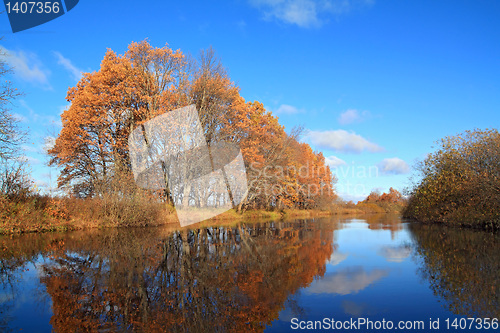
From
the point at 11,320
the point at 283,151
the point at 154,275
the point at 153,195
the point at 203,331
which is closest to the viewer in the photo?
the point at 203,331

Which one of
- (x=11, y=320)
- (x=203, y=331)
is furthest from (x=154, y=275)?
(x=203, y=331)

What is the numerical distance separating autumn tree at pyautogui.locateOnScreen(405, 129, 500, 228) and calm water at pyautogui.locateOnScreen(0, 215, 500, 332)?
9.73m

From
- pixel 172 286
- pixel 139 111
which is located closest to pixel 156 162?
pixel 139 111

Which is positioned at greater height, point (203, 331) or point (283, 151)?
point (283, 151)

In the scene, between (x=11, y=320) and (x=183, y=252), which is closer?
(x=11, y=320)

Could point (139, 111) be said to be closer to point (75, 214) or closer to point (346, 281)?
point (75, 214)

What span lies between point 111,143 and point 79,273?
21.1m

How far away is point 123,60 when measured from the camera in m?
25.1

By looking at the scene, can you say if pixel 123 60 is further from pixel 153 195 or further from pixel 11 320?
pixel 11 320

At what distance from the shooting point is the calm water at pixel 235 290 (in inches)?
149

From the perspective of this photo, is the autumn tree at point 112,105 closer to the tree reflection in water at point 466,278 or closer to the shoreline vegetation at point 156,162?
the shoreline vegetation at point 156,162

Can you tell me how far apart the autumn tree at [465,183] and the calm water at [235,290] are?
9.73m

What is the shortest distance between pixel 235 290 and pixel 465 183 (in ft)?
63.3

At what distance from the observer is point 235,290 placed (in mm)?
4977
